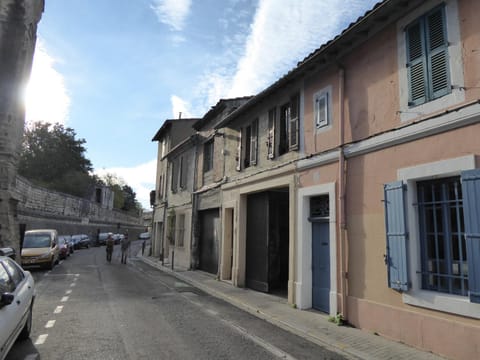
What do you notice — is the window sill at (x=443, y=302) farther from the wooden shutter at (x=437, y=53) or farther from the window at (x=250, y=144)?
the window at (x=250, y=144)

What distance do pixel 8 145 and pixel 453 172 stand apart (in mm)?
16713

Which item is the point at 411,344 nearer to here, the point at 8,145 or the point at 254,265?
the point at 254,265

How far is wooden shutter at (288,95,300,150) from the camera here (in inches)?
400

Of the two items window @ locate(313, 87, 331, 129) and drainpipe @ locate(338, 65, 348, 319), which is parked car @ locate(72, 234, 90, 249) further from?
drainpipe @ locate(338, 65, 348, 319)

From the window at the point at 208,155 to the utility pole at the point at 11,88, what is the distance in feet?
27.8

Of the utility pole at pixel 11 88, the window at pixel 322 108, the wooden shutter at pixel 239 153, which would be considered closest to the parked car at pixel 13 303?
the window at pixel 322 108

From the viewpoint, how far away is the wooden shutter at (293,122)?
1015 cm

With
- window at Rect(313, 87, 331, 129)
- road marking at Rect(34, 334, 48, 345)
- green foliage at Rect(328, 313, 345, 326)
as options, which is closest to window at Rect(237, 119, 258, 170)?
window at Rect(313, 87, 331, 129)

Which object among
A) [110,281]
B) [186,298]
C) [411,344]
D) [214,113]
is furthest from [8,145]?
[411,344]

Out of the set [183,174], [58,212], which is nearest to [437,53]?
[183,174]

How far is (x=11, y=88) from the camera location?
52.5 ft

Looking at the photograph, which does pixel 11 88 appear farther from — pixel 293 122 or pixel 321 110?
pixel 321 110

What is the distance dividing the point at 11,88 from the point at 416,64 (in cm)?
1629

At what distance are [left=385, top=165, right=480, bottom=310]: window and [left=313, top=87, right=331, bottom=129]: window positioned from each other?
272 cm
